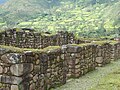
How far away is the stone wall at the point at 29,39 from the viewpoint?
25.9 meters

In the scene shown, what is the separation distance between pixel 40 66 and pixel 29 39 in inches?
513

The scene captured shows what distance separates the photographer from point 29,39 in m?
27.1

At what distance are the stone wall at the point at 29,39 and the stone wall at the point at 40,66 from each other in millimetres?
6656

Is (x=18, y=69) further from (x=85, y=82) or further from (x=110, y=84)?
(x=85, y=82)

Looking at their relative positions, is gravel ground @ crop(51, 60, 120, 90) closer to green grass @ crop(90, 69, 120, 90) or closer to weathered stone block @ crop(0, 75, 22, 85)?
green grass @ crop(90, 69, 120, 90)

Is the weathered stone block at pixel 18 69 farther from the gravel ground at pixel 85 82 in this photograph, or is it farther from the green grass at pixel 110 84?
the green grass at pixel 110 84

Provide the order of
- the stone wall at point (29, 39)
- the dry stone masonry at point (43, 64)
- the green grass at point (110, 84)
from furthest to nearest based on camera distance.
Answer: the stone wall at point (29, 39) → the green grass at point (110, 84) → the dry stone masonry at point (43, 64)

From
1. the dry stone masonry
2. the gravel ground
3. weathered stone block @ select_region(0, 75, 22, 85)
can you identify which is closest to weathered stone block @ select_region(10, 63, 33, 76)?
the dry stone masonry

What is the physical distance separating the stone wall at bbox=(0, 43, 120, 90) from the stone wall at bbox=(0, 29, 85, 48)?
666cm

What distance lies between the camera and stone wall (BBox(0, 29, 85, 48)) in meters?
25.9

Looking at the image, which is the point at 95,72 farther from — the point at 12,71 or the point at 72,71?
the point at 12,71

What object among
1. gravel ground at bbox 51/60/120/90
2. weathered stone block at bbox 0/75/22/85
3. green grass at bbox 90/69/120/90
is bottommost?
gravel ground at bbox 51/60/120/90

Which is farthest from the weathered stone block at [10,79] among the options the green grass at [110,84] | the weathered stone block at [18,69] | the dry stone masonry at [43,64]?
the green grass at [110,84]

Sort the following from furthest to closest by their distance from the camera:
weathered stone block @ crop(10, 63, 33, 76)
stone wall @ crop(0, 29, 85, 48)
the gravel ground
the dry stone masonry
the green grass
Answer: stone wall @ crop(0, 29, 85, 48)
the gravel ground
the green grass
the dry stone masonry
weathered stone block @ crop(10, 63, 33, 76)
